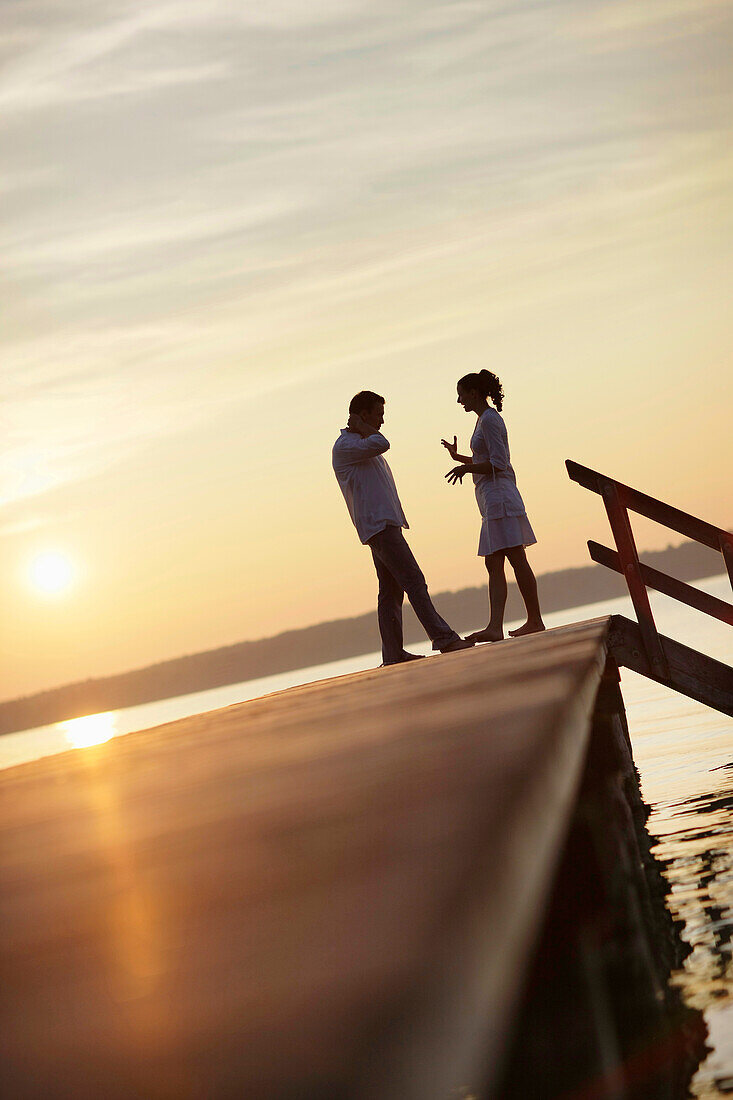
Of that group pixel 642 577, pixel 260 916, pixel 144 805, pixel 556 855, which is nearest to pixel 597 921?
pixel 144 805

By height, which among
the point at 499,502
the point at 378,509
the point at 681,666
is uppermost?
the point at 378,509

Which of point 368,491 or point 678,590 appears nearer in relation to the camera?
point 368,491

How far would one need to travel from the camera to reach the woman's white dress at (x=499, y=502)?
26.9 feet

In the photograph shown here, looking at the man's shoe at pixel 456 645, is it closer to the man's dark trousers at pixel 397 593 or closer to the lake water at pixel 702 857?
the man's dark trousers at pixel 397 593

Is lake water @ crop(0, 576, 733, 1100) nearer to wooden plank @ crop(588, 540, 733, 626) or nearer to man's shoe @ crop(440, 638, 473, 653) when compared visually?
wooden plank @ crop(588, 540, 733, 626)

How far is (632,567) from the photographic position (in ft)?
28.2

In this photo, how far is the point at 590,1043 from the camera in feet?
7.75

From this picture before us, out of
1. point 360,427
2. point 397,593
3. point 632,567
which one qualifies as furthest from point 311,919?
point 632,567

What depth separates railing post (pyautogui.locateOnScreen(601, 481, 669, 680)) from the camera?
8.40 meters

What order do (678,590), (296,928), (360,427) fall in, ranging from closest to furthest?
(296,928) < (360,427) < (678,590)

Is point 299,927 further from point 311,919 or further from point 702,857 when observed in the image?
point 702,857

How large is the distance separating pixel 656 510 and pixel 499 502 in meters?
1.22

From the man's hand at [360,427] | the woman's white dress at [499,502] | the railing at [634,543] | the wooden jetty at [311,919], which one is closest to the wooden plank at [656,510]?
the railing at [634,543]

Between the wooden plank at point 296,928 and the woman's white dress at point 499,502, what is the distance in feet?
21.6
